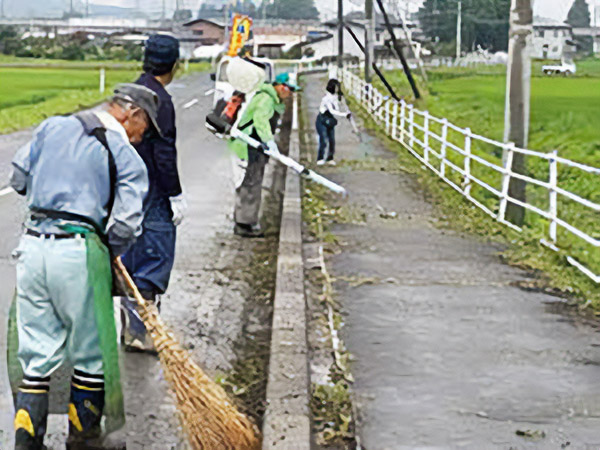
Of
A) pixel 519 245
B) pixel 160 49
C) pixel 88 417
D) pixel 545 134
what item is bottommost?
pixel 519 245

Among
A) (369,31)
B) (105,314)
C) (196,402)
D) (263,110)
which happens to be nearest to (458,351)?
(196,402)

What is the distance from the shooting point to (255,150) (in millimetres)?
11008

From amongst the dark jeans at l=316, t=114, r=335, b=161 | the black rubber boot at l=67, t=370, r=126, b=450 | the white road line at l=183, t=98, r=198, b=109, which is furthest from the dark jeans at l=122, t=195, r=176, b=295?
the white road line at l=183, t=98, r=198, b=109

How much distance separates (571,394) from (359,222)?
721 centimetres

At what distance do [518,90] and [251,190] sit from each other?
12.0 feet

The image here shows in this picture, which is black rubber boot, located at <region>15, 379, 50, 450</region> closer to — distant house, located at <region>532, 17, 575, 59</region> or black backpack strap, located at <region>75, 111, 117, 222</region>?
black backpack strap, located at <region>75, 111, 117, 222</region>

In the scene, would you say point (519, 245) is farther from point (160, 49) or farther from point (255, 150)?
point (160, 49)

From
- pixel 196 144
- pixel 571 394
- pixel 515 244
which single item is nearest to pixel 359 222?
pixel 515 244

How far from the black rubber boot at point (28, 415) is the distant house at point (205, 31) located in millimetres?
115386

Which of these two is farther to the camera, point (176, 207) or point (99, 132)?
point (176, 207)

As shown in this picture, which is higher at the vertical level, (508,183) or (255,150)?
(255,150)

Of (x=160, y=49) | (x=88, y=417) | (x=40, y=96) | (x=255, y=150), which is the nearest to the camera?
(x=88, y=417)

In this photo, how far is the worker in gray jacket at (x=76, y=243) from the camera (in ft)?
14.8

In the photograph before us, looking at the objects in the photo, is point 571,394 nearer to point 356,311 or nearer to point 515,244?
point 356,311
